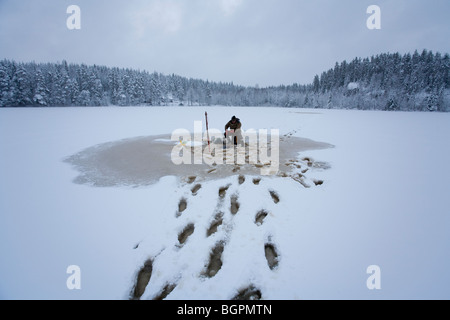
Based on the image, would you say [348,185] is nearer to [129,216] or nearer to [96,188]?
[129,216]

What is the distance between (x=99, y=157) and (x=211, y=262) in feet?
24.0

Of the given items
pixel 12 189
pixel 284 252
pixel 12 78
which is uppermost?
pixel 12 78

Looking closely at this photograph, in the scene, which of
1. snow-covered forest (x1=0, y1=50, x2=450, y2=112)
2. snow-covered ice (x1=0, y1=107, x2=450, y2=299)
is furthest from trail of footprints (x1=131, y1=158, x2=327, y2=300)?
snow-covered forest (x1=0, y1=50, x2=450, y2=112)

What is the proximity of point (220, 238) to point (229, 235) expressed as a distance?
0.61 ft

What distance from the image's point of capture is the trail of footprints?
2.63 metres

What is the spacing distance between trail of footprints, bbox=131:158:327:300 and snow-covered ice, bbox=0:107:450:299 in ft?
0.07

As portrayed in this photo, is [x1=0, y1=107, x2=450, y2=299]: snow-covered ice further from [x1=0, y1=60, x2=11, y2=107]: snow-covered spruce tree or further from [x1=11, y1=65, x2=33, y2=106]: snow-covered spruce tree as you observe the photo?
[x1=11, y1=65, x2=33, y2=106]: snow-covered spruce tree

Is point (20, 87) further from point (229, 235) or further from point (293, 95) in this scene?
point (293, 95)

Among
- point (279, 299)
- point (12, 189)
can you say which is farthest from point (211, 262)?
point (12, 189)

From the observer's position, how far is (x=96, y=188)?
5.29m

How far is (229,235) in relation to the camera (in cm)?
359

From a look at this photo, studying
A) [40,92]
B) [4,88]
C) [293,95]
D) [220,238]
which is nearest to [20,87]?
[4,88]

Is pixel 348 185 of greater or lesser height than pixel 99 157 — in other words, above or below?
below
